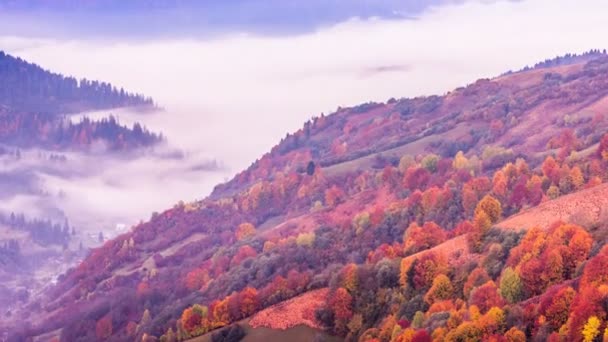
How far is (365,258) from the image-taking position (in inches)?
6516

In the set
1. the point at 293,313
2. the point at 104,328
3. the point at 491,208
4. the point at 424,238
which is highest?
the point at 491,208

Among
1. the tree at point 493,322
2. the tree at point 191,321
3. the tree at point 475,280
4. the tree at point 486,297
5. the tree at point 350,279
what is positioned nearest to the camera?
the tree at point 493,322

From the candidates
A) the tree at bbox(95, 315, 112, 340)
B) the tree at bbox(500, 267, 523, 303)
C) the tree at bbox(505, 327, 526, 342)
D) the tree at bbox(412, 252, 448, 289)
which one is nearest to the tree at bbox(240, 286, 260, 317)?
the tree at bbox(412, 252, 448, 289)

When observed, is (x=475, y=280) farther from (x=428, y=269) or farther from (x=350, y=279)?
(x=350, y=279)

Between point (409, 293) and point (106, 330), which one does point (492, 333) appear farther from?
point (106, 330)

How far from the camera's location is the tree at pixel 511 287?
104812 mm

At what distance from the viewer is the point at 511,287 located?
346 feet

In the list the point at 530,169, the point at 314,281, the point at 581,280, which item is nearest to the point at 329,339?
the point at 314,281

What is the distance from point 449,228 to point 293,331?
4224cm

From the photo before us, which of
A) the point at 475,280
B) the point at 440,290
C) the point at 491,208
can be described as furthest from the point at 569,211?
the point at 491,208

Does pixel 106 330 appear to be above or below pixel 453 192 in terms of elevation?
below

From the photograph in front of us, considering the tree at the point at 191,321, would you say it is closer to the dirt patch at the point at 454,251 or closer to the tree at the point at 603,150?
the dirt patch at the point at 454,251

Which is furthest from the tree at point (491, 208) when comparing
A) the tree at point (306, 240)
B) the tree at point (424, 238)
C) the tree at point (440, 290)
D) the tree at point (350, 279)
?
the tree at point (306, 240)

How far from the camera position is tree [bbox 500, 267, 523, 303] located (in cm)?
10481
